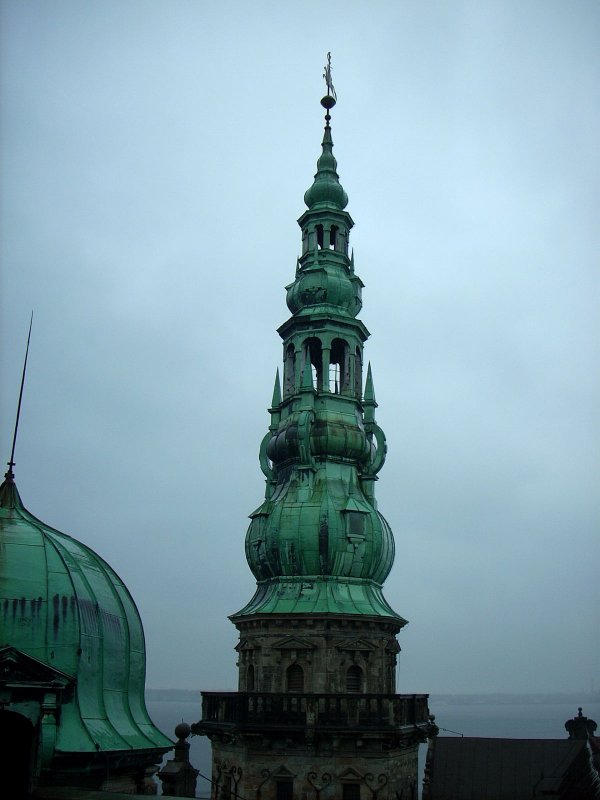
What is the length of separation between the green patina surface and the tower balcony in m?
4.07

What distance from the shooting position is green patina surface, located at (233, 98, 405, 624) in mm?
43438

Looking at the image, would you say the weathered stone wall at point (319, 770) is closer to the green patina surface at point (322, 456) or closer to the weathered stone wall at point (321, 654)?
the weathered stone wall at point (321, 654)

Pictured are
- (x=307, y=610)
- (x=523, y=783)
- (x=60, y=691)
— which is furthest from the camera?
(x=523, y=783)

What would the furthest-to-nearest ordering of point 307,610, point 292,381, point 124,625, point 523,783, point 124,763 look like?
1. point 292,381
2. point 523,783
3. point 307,610
4. point 124,625
5. point 124,763

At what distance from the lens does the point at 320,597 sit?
42469mm

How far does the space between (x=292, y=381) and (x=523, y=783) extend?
78.3ft

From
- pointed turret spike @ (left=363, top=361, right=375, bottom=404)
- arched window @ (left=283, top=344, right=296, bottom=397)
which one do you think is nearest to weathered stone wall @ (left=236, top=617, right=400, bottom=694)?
pointed turret spike @ (left=363, top=361, right=375, bottom=404)

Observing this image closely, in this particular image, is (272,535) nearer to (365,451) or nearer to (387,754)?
(365,451)

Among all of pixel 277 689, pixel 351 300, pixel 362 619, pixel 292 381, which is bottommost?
pixel 277 689

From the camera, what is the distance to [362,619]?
137ft

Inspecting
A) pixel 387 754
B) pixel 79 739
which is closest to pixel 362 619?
pixel 387 754

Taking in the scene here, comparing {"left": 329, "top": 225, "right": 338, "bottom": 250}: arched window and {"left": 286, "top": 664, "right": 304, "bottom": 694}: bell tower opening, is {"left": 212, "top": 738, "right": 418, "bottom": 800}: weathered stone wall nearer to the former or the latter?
{"left": 286, "top": 664, "right": 304, "bottom": 694}: bell tower opening

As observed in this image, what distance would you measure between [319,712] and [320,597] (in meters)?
5.48

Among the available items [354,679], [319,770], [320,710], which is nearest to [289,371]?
[354,679]
